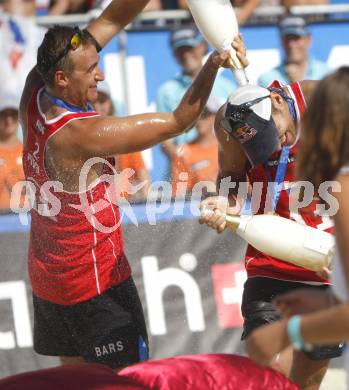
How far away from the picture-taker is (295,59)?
638cm

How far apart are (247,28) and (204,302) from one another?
1.79 m

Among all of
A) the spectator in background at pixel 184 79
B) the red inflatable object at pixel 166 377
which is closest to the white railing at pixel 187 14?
the spectator in background at pixel 184 79

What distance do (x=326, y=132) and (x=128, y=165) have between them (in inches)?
138

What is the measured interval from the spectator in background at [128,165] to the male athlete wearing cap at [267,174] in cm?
138

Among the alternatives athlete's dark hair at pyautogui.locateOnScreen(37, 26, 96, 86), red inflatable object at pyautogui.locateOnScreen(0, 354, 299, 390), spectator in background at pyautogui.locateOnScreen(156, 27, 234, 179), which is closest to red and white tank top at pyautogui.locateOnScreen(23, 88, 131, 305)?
athlete's dark hair at pyautogui.locateOnScreen(37, 26, 96, 86)

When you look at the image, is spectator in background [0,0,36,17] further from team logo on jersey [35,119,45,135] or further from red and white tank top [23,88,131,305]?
team logo on jersey [35,119,45,135]

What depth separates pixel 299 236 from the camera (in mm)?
3699

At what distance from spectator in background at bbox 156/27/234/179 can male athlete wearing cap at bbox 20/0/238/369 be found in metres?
1.60

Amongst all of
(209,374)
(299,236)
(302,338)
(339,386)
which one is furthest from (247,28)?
(302,338)

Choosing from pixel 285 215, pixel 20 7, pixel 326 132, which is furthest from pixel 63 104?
pixel 20 7

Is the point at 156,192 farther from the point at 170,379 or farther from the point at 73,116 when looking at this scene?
the point at 170,379

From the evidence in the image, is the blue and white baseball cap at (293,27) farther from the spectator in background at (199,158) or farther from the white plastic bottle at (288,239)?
the white plastic bottle at (288,239)

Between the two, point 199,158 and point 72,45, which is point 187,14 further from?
point 72,45

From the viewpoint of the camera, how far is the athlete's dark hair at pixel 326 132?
251 centimetres
